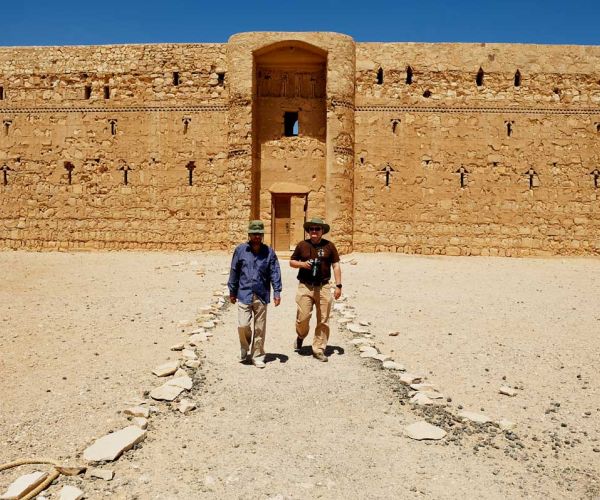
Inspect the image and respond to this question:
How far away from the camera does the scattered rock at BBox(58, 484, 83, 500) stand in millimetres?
2814

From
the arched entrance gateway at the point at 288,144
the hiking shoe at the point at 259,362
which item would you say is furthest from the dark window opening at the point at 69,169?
the hiking shoe at the point at 259,362

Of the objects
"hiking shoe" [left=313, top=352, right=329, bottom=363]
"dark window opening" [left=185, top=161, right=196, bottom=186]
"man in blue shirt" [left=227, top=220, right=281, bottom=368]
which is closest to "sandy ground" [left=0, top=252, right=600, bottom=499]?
"hiking shoe" [left=313, top=352, right=329, bottom=363]

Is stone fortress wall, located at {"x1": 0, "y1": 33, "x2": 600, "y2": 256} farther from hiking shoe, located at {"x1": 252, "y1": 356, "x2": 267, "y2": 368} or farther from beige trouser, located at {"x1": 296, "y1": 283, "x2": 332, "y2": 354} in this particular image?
hiking shoe, located at {"x1": 252, "y1": 356, "x2": 267, "y2": 368}

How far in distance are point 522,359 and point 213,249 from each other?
522 inches

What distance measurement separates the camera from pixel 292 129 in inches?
708

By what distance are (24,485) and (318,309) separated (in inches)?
148

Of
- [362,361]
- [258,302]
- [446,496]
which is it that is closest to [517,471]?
[446,496]

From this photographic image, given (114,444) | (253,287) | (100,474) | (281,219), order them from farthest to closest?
1. (281,219)
2. (253,287)
3. (114,444)
4. (100,474)

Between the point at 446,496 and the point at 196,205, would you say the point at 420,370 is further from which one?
the point at 196,205

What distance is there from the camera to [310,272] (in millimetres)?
6004

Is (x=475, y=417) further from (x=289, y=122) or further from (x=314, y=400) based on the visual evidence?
(x=289, y=122)

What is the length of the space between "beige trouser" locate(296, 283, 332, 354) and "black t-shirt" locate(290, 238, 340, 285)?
0.10 m

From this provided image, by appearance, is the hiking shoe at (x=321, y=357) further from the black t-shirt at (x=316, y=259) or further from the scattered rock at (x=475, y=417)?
the scattered rock at (x=475, y=417)

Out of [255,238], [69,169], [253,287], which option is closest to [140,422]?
[253,287]
